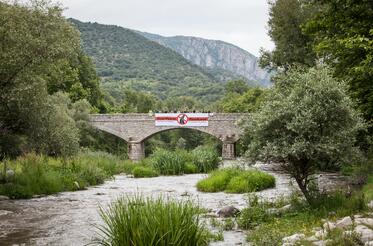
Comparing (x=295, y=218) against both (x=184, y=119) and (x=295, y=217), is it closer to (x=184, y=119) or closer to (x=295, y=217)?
(x=295, y=217)

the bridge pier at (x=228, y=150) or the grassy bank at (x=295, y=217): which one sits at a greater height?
the bridge pier at (x=228, y=150)

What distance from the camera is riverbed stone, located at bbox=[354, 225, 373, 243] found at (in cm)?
839

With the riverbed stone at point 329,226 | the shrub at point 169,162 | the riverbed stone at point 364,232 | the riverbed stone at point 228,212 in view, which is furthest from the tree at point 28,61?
the shrub at point 169,162

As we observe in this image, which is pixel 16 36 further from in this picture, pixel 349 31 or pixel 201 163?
pixel 201 163

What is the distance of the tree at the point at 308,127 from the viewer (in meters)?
11.6

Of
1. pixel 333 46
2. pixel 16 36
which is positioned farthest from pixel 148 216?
pixel 16 36

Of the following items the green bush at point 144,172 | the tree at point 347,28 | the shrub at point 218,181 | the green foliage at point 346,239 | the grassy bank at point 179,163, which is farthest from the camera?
the grassy bank at point 179,163

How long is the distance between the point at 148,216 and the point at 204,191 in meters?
13.3

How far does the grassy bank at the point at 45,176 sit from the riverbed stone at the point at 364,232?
14223mm

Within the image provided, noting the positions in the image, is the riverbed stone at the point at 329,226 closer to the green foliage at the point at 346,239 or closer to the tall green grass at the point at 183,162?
the green foliage at the point at 346,239

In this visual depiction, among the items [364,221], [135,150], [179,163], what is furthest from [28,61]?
[135,150]

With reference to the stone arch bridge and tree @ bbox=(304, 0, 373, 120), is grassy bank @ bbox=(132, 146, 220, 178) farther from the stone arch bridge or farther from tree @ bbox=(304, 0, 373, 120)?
the stone arch bridge

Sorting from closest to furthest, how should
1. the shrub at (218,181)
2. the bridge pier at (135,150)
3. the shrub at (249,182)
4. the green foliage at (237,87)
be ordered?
the shrub at (249,182), the shrub at (218,181), the bridge pier at (135,150), the green foliage at (237,87)

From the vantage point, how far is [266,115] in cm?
1221
